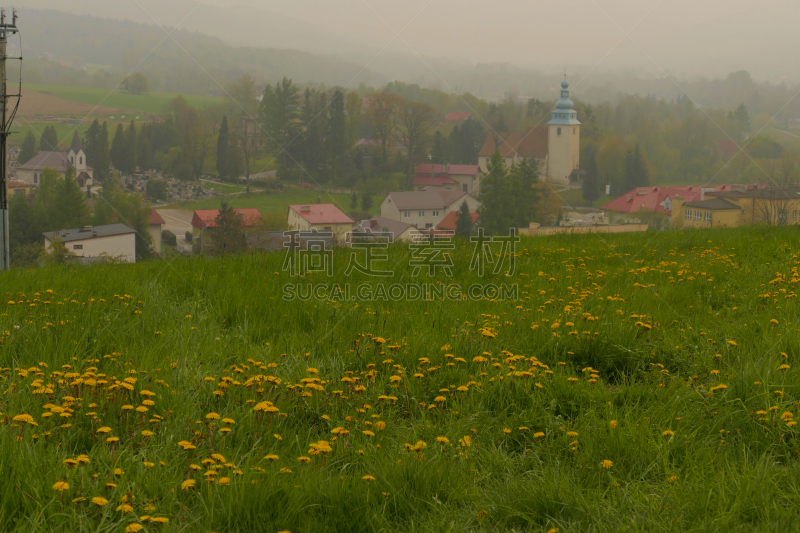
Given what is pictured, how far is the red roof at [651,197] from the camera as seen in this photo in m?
36.0

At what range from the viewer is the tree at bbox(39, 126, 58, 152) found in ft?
154

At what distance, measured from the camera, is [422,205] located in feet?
117

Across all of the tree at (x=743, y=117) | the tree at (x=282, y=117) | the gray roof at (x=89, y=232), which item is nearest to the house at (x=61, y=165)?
the gray roof at (x=89, y=232)

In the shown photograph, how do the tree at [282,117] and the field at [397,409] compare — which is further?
the tree at [282,117]

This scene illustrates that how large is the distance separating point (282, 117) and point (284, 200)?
22.8 feet

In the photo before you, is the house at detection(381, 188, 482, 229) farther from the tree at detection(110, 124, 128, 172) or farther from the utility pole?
the tree at detection(110, 124, 128, 172)

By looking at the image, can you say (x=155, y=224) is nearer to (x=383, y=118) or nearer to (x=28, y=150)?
(x=28, y=150)

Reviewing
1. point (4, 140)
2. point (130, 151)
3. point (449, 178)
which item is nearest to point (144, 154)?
point (130, 151)

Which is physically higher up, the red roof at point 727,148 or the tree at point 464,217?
the red roof at point 727,148

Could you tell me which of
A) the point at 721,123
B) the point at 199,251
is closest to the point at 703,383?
the point at 199,251

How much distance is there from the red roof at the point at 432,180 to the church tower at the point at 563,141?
1193 cm

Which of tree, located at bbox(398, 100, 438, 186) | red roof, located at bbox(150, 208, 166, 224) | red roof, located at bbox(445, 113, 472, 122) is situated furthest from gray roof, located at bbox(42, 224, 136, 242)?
red roof, located at bbox(445, 113, 472, 122)

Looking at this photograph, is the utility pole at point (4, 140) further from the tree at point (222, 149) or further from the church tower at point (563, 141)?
the church tower at point (563, 141)

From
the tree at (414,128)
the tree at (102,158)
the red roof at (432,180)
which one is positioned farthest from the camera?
the tree at (102,158)
